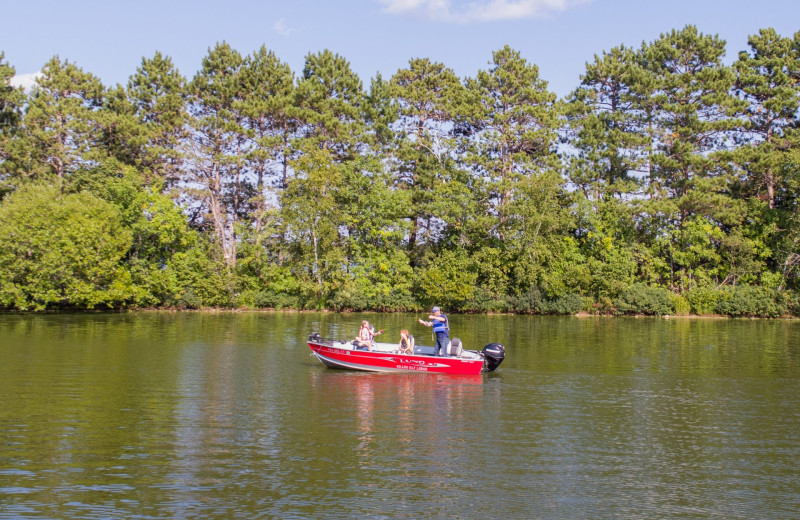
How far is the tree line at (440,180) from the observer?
5684cm

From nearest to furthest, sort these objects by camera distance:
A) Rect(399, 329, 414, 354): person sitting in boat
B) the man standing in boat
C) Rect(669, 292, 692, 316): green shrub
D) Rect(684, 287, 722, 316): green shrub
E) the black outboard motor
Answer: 1. the black outboard motor
2. the man standing in boat
3. Rect(399, 329, 414, 354): person sitting in boat
4. Rect(684, 287, 722, 316): green shrub
5. Rect(669, 292, 692, 316): green shrub

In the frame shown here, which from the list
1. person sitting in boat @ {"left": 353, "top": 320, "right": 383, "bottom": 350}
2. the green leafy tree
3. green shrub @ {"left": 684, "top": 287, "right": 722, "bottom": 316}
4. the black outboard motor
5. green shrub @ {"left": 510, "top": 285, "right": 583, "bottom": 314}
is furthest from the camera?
green shrub @ {"left": 510, "top": 285, "right": 583, "bottom": 314}

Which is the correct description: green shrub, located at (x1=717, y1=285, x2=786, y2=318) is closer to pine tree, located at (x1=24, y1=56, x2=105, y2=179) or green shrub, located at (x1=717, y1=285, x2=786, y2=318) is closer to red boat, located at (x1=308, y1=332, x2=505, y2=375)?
red boat, located at (x1=308, y1=332, x2=505, y2=375)

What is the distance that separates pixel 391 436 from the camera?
16.9 meters

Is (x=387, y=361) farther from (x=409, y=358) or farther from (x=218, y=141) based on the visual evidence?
(x=218, y=141)

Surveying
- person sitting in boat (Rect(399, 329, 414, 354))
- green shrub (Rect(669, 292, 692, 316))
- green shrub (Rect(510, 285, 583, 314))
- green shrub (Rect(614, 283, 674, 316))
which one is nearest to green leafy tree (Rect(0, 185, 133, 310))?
green shrub (Rect(510, 285, 583, 314))

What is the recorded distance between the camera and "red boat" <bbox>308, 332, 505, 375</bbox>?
25562 mm

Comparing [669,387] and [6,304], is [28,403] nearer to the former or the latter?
[669,387]

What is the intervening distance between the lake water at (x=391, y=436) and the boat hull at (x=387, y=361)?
0.38m

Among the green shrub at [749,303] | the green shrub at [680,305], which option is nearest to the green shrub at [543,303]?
the green shrub at [680,305]

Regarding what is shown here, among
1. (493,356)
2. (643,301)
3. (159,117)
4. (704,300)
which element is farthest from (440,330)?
(159,117)

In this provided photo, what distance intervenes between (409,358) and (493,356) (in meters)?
2.86

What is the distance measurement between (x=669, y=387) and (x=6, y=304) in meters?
43.6

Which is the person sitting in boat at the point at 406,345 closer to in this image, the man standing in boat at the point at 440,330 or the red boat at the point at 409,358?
the red boat at the point at 409,358
